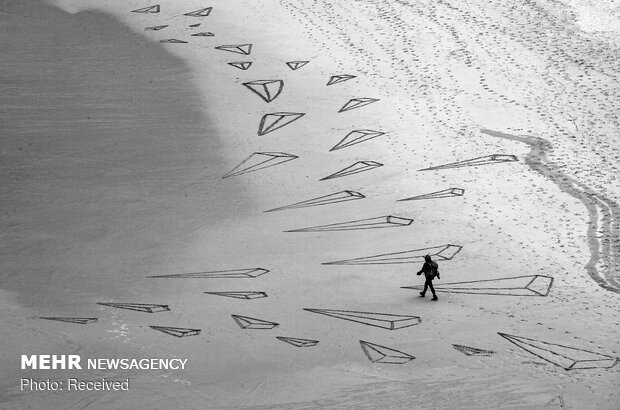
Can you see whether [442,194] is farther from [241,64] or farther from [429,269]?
[241,64]

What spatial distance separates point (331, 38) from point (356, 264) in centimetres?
1043

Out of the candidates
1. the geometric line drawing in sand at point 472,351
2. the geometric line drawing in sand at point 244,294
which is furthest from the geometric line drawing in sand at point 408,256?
the geometric line drawing in sand at point 472,351

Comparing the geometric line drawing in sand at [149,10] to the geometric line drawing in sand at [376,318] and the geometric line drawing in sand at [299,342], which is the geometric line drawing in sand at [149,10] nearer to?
the geometric line drawing in sand at [376,318]

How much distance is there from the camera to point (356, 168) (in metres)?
29.4

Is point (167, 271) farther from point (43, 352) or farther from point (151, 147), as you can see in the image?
point (151, 147)

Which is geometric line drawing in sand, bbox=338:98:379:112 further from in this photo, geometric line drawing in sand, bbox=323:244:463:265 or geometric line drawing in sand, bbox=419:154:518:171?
geometric line drawing in sand, bbox=323:244:463:265

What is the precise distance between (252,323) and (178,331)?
138 cm

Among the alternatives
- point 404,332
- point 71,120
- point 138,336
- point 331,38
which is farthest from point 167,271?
point 331,38

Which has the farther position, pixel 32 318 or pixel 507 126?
pixel 507 126

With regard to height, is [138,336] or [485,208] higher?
[485,208]

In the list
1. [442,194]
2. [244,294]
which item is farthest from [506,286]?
[244,294]

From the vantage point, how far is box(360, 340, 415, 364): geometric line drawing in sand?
74.4ft

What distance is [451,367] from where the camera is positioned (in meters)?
22.3

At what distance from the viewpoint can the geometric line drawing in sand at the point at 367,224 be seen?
1071 inches
